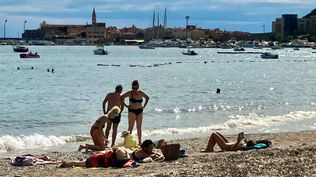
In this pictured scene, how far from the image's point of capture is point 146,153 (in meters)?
14.4

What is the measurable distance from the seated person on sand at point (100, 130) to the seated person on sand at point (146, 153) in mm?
2519

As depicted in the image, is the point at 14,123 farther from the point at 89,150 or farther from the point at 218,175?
the point at 218,175

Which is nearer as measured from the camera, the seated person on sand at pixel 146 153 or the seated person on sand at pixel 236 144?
the seated person on sand at pixel 146 153

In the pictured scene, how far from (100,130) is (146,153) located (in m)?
2.61

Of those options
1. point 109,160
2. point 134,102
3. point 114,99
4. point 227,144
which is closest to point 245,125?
point 134,102

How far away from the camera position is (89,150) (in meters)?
17.4

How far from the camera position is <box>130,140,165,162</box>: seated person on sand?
46.9ft

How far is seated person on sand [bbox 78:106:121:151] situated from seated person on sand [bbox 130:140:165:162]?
99.2 inches

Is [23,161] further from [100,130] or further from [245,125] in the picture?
[245,125]

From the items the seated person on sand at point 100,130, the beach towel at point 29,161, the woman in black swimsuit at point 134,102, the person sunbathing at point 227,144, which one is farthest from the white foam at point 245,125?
the beach towel at point 29,161

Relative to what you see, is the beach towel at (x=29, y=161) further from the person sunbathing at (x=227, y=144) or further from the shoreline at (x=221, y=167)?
the person sunbathing at (x=227, y=144)

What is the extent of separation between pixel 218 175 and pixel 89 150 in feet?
23.0

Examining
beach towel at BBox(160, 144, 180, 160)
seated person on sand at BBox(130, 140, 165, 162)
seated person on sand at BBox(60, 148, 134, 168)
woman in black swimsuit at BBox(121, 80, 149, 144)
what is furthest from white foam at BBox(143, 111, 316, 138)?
seated person on sand at BBox(60, 148, 134, 168)

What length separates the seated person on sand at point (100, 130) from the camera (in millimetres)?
16797
